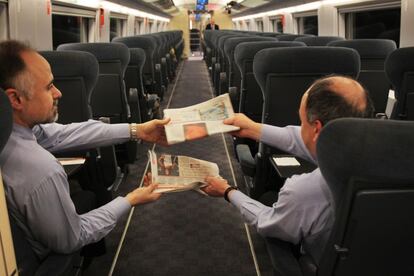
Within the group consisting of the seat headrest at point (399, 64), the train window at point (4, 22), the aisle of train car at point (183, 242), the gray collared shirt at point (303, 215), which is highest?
the train window at point (4, 22)

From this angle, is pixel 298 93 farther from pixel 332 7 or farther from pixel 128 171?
pixel 332 7

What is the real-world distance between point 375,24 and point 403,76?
5.12 m

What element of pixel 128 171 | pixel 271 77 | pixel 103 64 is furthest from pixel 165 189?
pixel 128 171

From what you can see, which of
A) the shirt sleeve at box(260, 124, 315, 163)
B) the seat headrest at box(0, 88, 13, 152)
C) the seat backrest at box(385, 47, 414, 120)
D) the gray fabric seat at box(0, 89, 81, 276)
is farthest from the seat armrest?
the seat headrest at box(0, 88, 13, 152)

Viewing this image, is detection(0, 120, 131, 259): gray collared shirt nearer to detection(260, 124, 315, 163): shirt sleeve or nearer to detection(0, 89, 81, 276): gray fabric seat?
detection(0, 89, 81, 276): gray fabric seat

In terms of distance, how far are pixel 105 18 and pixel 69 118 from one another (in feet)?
22.4

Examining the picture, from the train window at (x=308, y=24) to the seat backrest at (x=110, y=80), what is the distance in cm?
813

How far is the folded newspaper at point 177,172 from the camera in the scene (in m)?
1.96

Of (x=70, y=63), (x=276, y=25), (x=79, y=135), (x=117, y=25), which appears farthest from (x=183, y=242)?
(x=276, y=25)

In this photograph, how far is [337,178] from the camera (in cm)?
115

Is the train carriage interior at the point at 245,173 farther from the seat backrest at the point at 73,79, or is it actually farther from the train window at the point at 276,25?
the train window at the point at 276,25

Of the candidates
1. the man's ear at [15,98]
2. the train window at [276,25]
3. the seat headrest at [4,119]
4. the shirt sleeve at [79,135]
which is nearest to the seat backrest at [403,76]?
the shirt sleeve at [79,135]

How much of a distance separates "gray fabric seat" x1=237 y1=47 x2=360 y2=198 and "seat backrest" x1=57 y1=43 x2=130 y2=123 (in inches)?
63.4

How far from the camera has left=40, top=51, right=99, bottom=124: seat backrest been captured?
284 cm
